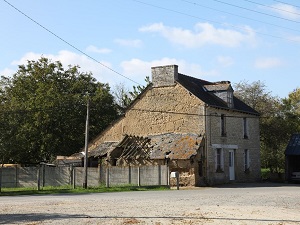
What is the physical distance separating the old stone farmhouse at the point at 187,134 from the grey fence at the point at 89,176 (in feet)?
5.38

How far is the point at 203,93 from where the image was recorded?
3912cm

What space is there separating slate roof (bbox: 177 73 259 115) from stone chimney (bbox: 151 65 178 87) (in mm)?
598

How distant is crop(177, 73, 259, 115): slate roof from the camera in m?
37.3

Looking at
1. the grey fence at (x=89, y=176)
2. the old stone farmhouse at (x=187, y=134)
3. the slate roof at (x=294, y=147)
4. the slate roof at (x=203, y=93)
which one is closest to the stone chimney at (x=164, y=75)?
the old stone farmhouse at (x=187, y=134)

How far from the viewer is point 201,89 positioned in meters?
40.1

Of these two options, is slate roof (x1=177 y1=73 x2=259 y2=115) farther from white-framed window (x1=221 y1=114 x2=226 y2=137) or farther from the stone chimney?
white-framed window (x1=221 y1=114 x2=226 y2=137)

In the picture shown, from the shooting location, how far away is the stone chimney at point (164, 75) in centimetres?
3791

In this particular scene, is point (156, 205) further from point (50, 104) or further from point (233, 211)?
point (50, 104)

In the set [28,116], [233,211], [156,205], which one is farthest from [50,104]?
[233,211]

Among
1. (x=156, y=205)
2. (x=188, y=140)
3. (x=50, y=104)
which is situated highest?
(x=50, y=104)

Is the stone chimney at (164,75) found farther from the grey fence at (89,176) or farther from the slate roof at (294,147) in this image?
the slate roof at (294,147)

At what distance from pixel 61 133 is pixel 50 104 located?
3.41 m

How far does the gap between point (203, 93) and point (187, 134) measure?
174 inches

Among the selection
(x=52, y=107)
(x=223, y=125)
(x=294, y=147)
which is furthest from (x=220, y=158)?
(x=52, y=107)
